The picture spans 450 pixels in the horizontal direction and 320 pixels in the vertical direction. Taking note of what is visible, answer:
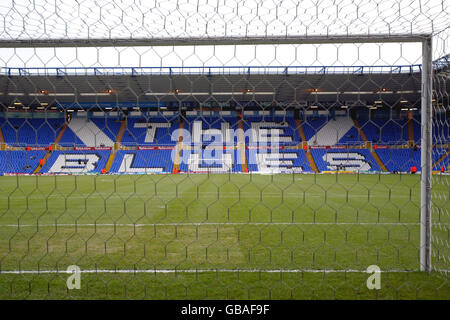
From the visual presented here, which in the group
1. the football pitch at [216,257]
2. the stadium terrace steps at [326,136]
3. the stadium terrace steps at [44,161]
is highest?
the stadium terrace steps at [326,136]

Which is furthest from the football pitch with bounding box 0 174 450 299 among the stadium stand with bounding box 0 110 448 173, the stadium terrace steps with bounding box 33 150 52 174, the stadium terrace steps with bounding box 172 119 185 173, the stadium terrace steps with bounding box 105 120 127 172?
the stadium terrace steps with bounding box 33 150 52 174

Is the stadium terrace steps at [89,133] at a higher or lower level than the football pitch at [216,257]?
higher

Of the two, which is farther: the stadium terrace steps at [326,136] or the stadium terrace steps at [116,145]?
the stadium terrace steps at [116,145]

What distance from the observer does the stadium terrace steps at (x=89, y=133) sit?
61.3ft

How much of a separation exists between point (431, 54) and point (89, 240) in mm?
4229

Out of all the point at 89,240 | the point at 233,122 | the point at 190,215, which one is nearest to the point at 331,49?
the point at 89,240

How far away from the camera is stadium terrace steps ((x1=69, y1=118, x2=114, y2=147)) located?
18677mm

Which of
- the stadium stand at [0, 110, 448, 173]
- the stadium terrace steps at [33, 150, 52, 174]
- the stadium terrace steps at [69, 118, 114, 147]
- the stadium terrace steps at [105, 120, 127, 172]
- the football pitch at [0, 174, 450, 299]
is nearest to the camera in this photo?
the football pitch at [0, 174, 450, 299]

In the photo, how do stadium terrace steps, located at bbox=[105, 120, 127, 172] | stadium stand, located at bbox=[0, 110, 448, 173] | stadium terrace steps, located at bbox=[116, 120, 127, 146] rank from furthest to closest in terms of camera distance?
stadium terrace steps, located at bbox=[105, 120, 127, 172] < stadium terrace steps, located at bbox=[116, 120, 127, 146] < stadium stand, located at bbox=[0, 110, 448, 173]

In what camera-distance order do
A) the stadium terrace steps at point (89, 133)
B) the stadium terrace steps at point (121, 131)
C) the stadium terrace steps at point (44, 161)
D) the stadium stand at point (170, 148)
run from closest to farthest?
the stadium stand at point (170, 148)
the stadium terrace steps at point (89, 133)
the stadium terrace steps at point (121, 131)
the stadium terrace steps at point (44, 161)

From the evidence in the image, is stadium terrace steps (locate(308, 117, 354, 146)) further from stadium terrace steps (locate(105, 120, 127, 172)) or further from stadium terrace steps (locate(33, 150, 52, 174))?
stadium terrace steps (locate(33, 150, 52, 174))

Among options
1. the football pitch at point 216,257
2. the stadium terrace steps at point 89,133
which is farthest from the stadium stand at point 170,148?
the football pitch at point 216,257

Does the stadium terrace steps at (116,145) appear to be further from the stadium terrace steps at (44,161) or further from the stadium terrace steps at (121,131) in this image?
the stadium terrace steps at (44,161)

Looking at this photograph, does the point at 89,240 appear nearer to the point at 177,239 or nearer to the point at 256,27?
the point at 177,239
